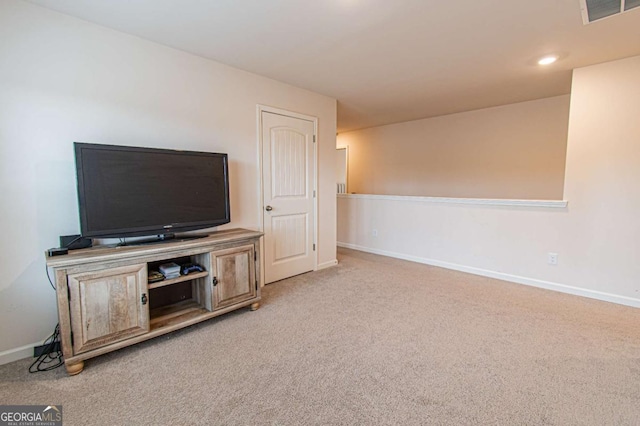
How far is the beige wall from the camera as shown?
4.13 m

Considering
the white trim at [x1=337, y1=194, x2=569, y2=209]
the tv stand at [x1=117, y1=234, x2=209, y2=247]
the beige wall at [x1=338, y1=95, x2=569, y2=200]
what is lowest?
the tv stand at [x1=117, y1=234, x2=209, y2=247]

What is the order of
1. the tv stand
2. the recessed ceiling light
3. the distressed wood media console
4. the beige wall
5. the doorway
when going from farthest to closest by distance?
the beige wall < the doorway < the recessed ceiling light < the tv stand < the distressed wood media console

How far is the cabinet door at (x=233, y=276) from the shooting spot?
7.96 feet

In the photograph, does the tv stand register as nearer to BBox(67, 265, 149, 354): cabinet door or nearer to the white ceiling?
BBox(67, 265, 149, 354): cabinet door

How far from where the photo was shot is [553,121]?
405 cm

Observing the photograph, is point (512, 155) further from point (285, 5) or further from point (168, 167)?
point (168, 167)

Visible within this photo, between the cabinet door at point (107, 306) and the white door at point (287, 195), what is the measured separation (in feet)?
4.95

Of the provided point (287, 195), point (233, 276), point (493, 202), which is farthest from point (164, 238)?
point (493, 202)

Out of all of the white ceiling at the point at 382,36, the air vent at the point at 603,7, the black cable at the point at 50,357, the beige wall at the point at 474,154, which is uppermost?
the white ceiling at the point at 382,36

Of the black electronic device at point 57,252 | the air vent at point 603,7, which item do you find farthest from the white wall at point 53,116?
the air vent at point 603,7

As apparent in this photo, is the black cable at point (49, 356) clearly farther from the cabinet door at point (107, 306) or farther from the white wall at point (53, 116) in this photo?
the cabinet door at point (107, 306)

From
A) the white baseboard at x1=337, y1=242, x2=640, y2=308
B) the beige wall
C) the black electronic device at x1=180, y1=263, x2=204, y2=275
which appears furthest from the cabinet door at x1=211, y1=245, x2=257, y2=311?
the beige wall

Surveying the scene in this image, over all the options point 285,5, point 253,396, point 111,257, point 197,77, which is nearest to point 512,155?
point 285,5

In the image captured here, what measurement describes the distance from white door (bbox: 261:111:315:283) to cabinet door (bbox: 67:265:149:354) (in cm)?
151
